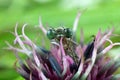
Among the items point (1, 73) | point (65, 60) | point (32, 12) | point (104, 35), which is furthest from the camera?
point (32, 12)

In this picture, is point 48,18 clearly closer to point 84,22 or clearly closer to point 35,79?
point 84,22

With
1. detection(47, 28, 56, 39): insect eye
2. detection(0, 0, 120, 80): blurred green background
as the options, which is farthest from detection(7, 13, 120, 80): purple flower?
detection(0, 0, 120, 80): blurred green background

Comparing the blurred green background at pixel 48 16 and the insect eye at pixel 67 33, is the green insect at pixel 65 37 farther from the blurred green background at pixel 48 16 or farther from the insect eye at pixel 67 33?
the blurred green background at pixel 48 16

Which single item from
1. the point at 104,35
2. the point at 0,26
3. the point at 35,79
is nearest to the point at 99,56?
the point at 104,35

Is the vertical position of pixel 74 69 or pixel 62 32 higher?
pixel 62 32

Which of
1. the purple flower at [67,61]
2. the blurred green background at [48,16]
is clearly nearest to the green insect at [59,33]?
the purple flower at [67,61]

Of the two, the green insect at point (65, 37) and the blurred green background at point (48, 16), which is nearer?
the green insect at point (65, 37)
